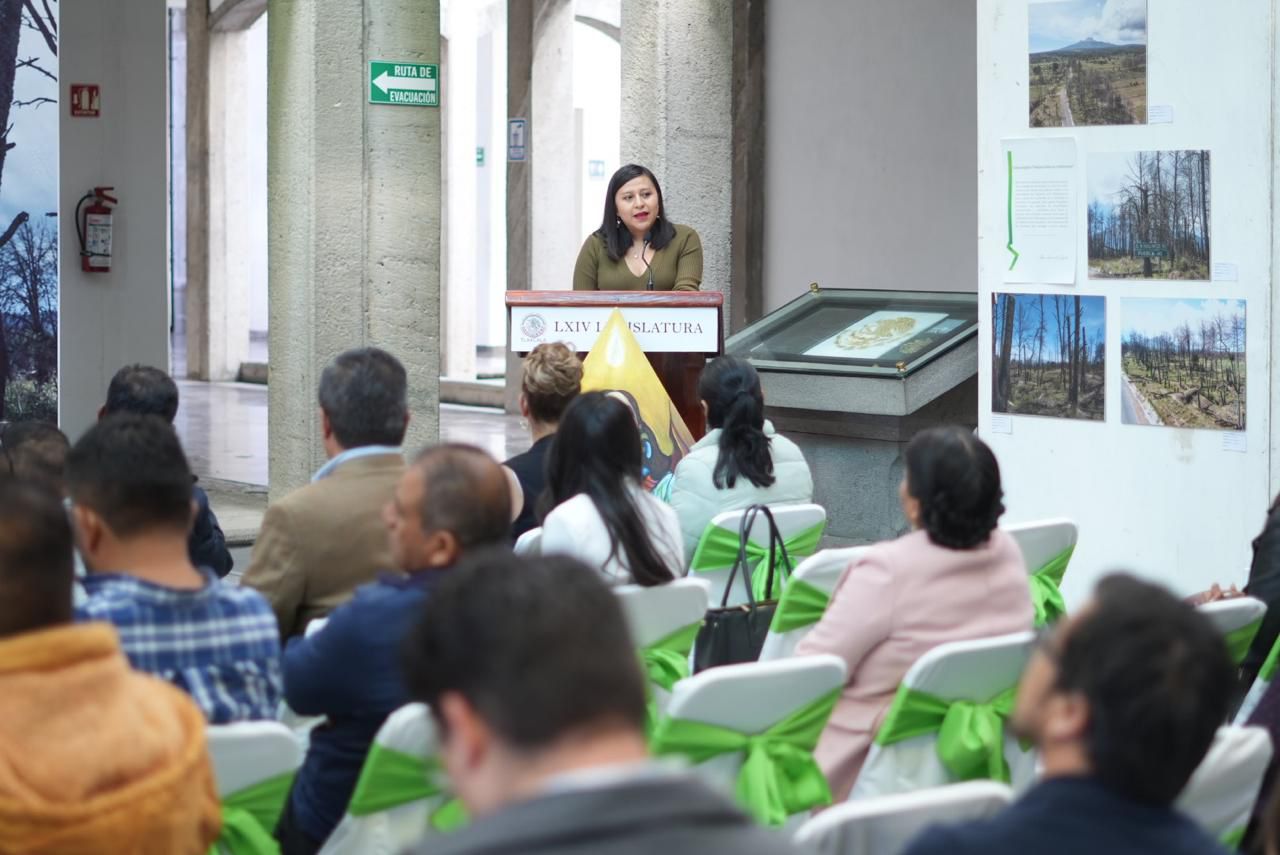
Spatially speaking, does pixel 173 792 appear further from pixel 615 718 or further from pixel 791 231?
pixel 791 231

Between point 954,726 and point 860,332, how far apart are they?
5.93m

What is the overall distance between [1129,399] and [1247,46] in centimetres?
122

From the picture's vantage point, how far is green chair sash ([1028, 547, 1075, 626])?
448 cm

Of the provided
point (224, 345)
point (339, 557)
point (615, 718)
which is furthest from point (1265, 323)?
point (224, 345)

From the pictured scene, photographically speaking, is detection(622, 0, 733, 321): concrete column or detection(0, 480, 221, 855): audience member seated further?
detection(622, 0, 733, 321): concrete column

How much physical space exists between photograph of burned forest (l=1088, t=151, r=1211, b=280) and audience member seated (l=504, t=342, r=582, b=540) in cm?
217

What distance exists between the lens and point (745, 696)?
292 centimetres

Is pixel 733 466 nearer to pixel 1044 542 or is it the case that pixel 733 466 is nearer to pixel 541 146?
pixel 1044 542

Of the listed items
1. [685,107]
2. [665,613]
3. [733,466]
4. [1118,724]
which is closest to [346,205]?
[685,107]

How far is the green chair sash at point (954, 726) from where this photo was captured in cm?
322

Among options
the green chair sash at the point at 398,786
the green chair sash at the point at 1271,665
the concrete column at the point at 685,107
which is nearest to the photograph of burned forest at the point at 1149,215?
the green chair sash at the point at 1271,665

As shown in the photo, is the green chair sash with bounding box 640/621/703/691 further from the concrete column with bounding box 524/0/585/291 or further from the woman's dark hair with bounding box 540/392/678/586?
the concrete column with bounding box 524/0/585/291

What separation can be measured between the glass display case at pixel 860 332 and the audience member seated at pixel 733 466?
123 inches

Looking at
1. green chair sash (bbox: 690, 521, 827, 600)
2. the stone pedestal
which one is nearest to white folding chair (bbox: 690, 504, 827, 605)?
green chair sash (bbox: 690, 521, 827, 600)
